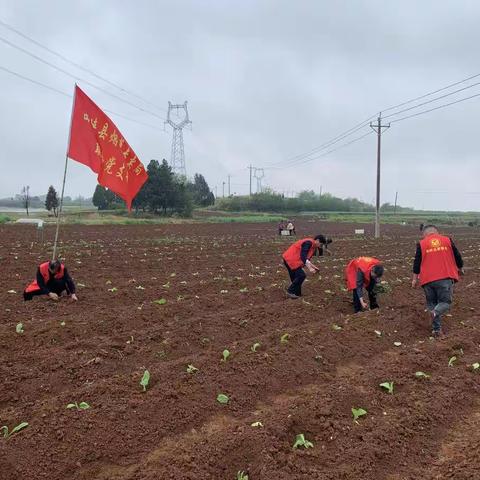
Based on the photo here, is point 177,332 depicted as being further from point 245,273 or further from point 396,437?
point 245,273

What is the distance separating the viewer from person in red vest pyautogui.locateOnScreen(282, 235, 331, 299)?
923 centimetres

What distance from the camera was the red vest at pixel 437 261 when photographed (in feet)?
23.7

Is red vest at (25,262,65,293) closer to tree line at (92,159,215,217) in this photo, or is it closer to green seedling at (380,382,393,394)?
green seedling at (380,382,393,394)

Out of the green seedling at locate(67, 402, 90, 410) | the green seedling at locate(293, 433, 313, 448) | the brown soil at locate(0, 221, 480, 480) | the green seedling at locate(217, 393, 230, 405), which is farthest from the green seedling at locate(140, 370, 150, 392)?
the green seedling at locate(293, 433, 313, 448)

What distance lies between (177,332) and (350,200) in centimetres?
9904

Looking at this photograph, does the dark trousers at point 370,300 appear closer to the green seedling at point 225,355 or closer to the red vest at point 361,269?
the red vest at point 361,269

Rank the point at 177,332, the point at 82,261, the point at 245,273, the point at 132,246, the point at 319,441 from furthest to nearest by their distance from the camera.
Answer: the point at 132,246
the point at 82,261
the point at 245,273
the point at 177,332
the point at 319,441

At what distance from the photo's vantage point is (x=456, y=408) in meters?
4.83

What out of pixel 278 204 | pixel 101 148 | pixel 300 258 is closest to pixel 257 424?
pixel 300 258

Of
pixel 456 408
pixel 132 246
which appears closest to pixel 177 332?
pixel 456 408

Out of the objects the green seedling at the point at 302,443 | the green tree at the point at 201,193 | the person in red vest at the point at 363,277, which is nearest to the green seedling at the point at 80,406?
the green seedling at the point at 302,443

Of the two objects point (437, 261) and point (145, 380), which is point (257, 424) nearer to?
point (145, 380)

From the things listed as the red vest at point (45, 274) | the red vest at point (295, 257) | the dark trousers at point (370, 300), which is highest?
the red vest at point (295, 257)

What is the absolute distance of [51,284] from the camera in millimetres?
8828
